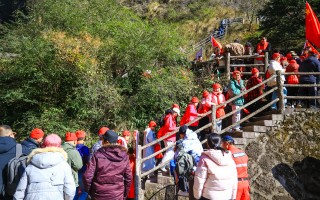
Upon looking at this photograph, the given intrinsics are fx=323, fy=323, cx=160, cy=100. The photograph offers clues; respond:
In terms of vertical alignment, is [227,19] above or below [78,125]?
above

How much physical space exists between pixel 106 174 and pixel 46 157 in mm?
774

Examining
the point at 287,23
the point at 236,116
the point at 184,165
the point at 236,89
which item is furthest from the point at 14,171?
the point at 287,23

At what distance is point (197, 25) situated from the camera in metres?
30.8

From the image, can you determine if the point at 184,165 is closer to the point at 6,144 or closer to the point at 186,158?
the point at 186,158

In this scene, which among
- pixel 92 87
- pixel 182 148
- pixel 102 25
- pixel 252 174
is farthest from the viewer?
pixel 102 25

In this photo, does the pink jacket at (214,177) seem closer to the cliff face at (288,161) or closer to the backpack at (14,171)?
the backpack at (14,171)

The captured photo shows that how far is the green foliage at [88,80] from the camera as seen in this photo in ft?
35.8

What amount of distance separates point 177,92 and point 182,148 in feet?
21.1

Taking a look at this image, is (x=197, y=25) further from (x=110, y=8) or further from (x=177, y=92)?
(x=177, y=92)

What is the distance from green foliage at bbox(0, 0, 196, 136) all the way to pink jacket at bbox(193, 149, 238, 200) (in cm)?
724

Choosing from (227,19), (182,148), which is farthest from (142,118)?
(227,19)

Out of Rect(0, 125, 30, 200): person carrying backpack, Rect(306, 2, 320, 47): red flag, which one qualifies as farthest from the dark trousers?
Rect(0, 125, 30, 200): person carrying backpack

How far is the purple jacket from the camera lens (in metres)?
4.07

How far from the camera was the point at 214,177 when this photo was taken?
154 inches
